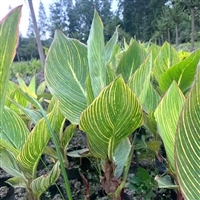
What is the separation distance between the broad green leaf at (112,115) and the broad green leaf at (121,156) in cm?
6

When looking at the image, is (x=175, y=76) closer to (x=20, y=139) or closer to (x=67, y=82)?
(x=67, y=82)

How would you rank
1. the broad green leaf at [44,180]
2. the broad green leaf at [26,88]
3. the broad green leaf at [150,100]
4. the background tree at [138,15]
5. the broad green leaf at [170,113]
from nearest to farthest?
the broad green leaf at [170,113], the broad green leaf at [44,180], the broad green leaf at [150,100], the broad green leaf at [26,88], the background tree at [138,15]

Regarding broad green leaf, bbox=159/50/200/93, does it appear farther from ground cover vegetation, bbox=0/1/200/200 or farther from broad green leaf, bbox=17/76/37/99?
broad green leaf, bbox=17/76/37/99

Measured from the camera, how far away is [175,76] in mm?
504

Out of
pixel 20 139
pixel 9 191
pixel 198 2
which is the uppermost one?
pixel 198 2

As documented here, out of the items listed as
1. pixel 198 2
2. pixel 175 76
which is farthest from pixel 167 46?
pixel 198 2

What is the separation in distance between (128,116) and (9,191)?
13.5 inches

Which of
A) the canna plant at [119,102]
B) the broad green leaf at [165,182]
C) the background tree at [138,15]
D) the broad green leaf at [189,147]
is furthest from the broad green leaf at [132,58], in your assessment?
the background tree at [138,15]

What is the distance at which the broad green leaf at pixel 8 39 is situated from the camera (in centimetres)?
22

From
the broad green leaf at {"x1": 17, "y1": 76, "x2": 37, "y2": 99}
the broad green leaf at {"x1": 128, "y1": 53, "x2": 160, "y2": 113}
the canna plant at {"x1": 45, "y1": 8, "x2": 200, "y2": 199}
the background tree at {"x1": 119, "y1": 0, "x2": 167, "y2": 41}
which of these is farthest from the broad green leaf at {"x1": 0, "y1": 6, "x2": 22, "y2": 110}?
the background tree at {"x1": 119, "y1": 0, "x2": 167, "y2": 41}

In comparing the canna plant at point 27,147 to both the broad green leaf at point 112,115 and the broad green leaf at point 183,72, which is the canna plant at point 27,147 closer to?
the broad green leaf at point 112,115

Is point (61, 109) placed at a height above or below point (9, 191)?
above

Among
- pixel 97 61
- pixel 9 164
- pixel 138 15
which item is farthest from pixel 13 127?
pixel 138 15

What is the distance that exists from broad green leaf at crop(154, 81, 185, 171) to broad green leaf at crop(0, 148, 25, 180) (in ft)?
0.87
